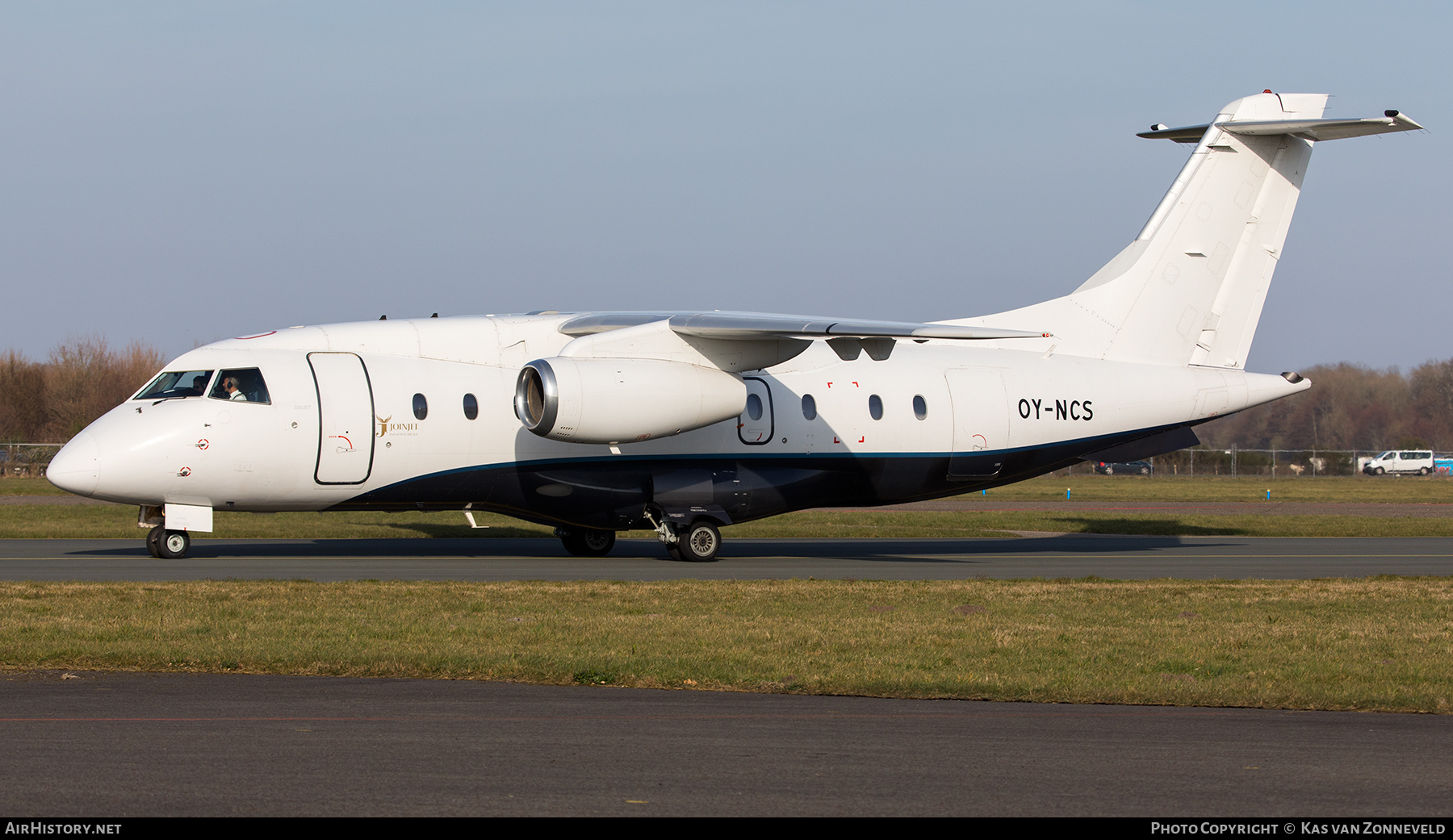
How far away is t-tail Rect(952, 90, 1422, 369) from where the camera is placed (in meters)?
24.7

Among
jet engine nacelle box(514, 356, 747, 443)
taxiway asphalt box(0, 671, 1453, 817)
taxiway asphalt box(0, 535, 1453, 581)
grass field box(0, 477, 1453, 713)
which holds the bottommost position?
taxiway asphalt box(0, 535, 1453, 581)

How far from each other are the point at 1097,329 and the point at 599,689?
676 inches

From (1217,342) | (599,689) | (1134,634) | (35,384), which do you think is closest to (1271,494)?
(1217,342)

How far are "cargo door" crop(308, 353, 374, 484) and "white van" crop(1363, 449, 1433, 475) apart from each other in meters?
79.6

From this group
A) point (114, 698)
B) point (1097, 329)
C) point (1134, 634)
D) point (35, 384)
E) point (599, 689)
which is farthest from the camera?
point (35, 384)

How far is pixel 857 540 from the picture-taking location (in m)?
27.4

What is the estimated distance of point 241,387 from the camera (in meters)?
19.7

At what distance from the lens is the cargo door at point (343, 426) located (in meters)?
19.8

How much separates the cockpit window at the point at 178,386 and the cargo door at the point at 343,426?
156 centimetres

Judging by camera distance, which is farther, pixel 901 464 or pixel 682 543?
pixel 901 464

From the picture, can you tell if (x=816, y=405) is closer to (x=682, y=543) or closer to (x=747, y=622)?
(x=682, y=543)

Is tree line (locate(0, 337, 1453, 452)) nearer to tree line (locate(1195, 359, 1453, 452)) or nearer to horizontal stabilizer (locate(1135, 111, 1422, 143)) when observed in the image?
tree line (locate(1195, 359, 1453, 452))

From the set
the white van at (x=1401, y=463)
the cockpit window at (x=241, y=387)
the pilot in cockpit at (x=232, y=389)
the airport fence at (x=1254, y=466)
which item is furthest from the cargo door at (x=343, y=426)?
the white van at (x=1401, y=463)

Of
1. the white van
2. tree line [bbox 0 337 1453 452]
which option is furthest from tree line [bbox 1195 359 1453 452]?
the white van
